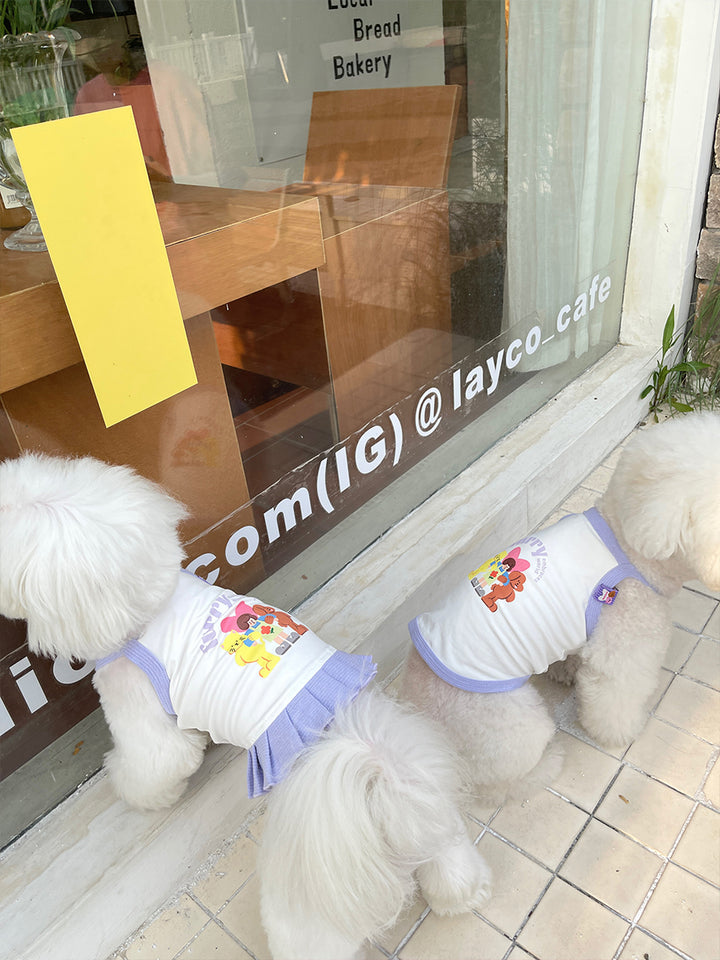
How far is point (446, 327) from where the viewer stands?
6.66ft

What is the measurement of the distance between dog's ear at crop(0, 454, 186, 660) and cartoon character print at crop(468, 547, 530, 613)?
585 mm

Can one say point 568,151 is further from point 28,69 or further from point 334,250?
point 28,69

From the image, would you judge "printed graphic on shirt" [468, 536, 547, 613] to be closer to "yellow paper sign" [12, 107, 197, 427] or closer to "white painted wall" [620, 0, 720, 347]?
"yellow paper sign" [12, 107, 197, 427]

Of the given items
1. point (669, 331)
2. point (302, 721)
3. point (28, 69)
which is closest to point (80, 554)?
point (302, 721)

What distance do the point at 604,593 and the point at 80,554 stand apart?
0.91 metres

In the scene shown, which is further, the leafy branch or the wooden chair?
the leafy branch

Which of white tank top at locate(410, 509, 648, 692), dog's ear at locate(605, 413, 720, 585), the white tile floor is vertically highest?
dog's ear at locate(605, 413, 720, 585)

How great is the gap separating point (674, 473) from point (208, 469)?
2.97 feet

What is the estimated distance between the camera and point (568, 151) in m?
2.14

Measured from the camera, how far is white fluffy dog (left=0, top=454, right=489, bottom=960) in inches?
35.6

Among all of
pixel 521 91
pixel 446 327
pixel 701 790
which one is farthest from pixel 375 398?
pixel 701 790

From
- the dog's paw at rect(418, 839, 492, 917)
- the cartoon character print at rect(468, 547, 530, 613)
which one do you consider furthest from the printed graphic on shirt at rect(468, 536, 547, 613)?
the dog's paw at rect(418, 839, 492, 917)

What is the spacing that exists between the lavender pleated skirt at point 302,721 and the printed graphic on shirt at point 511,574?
0.33m

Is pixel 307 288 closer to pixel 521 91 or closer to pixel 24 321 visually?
pixel 24 321
